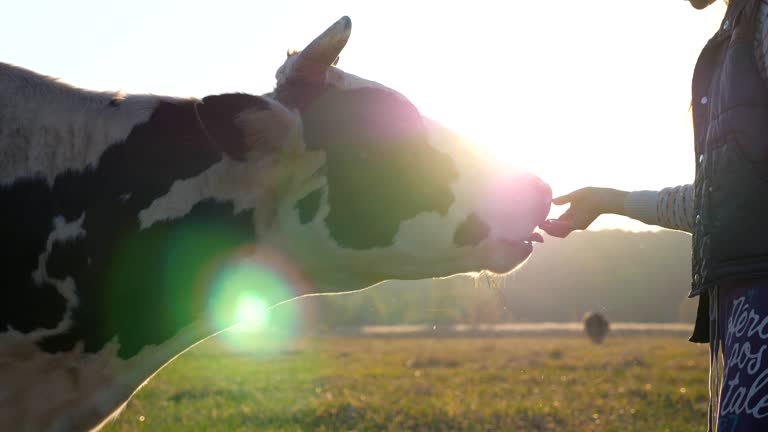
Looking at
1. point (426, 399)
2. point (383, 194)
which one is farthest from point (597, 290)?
point (383, 194)

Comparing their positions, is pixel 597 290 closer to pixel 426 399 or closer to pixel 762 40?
pixel 426 399

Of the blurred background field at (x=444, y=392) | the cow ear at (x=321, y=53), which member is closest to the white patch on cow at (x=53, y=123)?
the cow ear at (x=321, y=53)

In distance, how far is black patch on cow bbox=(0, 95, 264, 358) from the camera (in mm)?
3072

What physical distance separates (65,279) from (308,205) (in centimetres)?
99

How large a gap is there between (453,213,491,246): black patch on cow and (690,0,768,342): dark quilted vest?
3.12 feet

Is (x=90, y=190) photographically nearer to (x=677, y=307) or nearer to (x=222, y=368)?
(x=222, y=368)

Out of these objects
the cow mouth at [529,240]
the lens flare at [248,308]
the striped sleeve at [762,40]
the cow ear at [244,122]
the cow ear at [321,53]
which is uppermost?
the cow ear at [321,53]

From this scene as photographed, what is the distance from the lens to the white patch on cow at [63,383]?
10.0ft

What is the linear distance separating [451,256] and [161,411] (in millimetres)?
9234

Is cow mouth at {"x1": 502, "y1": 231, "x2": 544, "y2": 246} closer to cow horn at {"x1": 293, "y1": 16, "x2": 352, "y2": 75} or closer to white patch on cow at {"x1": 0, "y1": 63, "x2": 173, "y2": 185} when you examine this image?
cow horn at {"x1": 293, "y1": 16, "x2": 352, "y2": 75}

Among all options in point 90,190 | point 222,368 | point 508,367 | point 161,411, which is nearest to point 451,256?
point 90,190

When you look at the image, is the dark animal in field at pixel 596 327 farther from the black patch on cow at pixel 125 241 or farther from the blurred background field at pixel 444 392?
the black patch on cow at pixel 125 241

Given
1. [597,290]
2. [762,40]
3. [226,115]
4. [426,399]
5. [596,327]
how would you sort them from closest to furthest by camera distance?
[762,40] < [226,115] < [426,399] < [596,327] < [597,290]

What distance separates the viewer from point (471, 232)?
3.54 meters
